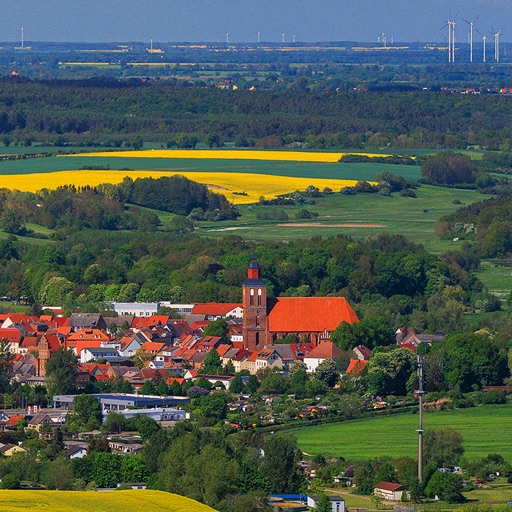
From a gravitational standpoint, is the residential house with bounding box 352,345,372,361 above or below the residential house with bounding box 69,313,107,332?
above

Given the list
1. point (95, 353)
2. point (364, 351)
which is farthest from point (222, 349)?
point (364, 351)

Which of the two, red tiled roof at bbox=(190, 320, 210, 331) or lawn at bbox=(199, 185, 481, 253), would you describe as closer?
red tiled roof at bbox=(190, 320, 210, 331)

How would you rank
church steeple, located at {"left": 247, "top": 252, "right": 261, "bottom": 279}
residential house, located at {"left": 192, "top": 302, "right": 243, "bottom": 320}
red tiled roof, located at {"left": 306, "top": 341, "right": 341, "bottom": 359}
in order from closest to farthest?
red tiled roof, located at {"left": 306, "top": 341, "right": 341, "bottom": 359} → church steeple, located at {"left": 247, "top": 252, "right": 261, "bottom": 279} → residential house, located at {"left": 192, "top": 302, "right": 243, "bottom": 320}

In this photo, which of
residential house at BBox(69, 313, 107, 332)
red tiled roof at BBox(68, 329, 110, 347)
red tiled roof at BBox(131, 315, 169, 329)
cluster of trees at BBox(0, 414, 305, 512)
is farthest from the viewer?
red tiled roof at BBox(131, 315, 169, 329)

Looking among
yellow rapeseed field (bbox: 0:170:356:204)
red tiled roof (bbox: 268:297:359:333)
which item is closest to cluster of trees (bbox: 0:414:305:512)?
red tiled roof (bbox: 268:297:359:333)

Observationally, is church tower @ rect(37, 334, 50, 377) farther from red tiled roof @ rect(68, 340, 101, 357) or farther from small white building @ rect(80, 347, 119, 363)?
red tiled roof @ rect(68, 340, 101, 357)

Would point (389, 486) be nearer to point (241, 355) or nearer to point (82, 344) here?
point (241, 355)

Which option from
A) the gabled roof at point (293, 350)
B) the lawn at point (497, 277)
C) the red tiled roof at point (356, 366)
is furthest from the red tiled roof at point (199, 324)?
the lawn at point (497, 277)
